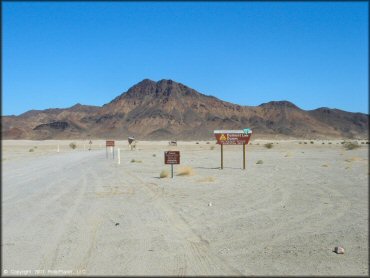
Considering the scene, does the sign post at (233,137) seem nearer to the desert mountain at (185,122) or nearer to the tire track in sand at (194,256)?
the tire track in sand at (194,256)

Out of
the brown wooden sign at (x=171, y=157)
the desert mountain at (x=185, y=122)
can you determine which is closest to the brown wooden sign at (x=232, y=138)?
the brown wooden sign at (x=171, y=157)

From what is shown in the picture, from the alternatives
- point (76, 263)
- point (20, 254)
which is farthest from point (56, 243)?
point (76, 263)

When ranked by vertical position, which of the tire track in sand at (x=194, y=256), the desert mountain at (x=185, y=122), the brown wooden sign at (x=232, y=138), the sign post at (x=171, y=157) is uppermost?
the desert mountain at (x=185, y=122)

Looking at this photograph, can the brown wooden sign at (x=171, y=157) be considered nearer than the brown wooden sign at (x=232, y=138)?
Yes

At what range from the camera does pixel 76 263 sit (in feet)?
26.7

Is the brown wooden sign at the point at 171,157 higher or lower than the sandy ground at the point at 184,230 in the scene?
higher

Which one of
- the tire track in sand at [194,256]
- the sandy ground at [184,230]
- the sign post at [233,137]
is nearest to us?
the tire track in sand at [194,256]

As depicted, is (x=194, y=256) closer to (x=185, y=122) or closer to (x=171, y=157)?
(x=171, y=157)

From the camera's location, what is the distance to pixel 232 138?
33000mm

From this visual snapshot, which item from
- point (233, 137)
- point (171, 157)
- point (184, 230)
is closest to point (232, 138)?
point (233, 137)

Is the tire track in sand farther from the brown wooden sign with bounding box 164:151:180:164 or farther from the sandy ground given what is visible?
the brown wooden sign with bounding box 164:151:180:164

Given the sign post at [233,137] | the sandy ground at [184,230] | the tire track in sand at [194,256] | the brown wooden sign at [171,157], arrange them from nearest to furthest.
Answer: the tire track in sand at [194,256]
the sandy ground at [184,230]
the brown wooden sign at [171,157]
the sign post at [233,137]

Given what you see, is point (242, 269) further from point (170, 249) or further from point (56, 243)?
point (56, 243)

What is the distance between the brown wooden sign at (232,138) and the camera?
32.8 meters
